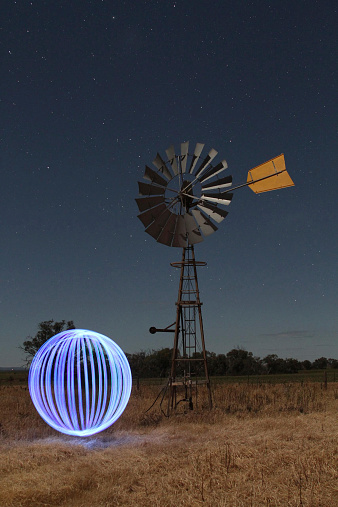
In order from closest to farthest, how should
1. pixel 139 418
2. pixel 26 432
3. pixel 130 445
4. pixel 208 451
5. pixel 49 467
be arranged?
pixel 49 467, pixel 208 451, pixel 130 445, pixel 26 432, pixel 139 418

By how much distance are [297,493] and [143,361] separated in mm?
30380

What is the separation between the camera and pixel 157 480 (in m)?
7.21

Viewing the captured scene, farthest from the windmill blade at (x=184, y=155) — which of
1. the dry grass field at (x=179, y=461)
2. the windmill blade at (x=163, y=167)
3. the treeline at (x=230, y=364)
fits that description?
the treeline at (x=230, y=364)

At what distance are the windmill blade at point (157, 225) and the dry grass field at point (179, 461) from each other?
5.41 m

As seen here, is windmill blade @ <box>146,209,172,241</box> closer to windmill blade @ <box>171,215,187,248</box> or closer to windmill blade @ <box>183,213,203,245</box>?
windmill blade @ <box>171,215,187,248</box>

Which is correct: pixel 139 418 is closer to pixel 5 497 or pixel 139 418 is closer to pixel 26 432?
pixel 26 432

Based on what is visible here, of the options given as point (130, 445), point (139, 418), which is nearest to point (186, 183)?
point (139, 418)

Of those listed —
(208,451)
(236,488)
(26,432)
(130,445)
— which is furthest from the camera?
(26,432)

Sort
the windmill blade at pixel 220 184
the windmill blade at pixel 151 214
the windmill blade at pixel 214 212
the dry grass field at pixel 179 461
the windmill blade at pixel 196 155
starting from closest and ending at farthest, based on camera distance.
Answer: the dry grass field at pixel 179 461
the windmill blade at pixel 151 214
the windmill blade at pixel 214 212
the windmill blade at pixel 220 184
the windmill blade at pixel 196 155

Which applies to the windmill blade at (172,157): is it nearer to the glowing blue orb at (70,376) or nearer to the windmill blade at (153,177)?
the windmill blade at (153,177)

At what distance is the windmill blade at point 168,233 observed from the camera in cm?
1458

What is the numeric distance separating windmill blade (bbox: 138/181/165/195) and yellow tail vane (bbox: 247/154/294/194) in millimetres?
2811

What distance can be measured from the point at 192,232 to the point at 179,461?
7.75 m

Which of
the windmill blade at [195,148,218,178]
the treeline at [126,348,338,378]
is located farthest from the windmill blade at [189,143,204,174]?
the treeline at [126,348,338,378]
